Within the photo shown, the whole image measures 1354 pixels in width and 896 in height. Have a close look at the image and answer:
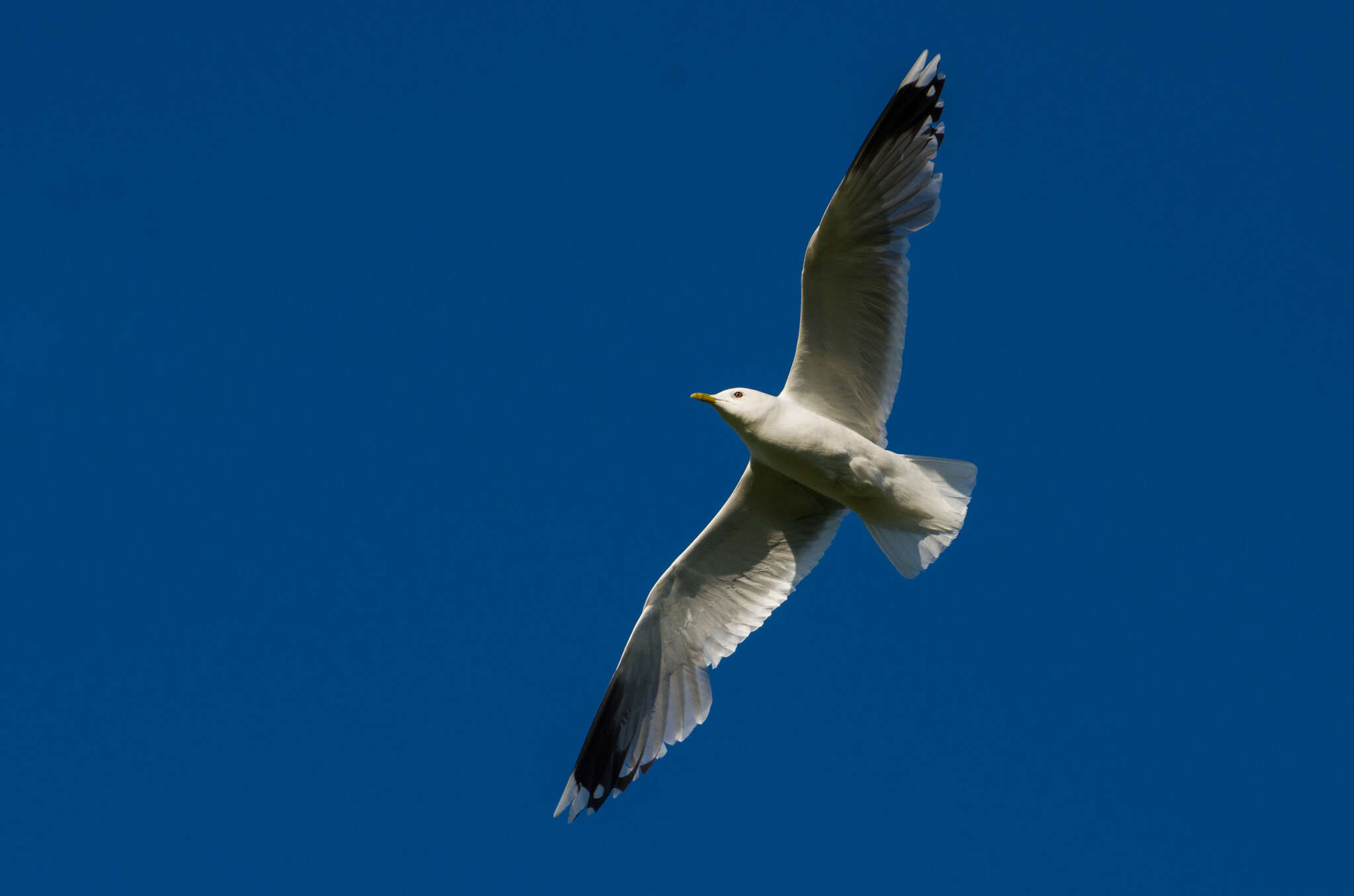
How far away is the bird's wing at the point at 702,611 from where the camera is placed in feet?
31.9

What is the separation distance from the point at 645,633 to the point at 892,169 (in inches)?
141

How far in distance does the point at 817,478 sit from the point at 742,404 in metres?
0.67

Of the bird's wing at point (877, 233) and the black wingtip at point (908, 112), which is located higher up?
the black wingtip at point (908, 112)

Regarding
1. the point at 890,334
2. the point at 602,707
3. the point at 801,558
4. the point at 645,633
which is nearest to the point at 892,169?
the point at 890,334

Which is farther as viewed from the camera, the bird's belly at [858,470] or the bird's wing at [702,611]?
the bird's wing at [702,611]

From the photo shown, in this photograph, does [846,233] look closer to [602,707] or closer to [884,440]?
[884,440]

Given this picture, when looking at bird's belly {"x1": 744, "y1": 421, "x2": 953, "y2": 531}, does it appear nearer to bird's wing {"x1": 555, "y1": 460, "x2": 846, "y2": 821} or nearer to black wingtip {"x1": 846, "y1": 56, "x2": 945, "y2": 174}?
bird's wing {"x1": 555, "y1": 460, "x2": 846, "y2": 821}

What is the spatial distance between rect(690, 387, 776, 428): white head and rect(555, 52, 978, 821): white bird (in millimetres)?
10

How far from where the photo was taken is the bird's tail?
29.3ft

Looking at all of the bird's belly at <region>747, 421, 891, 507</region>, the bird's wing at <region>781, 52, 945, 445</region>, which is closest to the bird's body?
the bird's belly at <region>747, 421, 891, 507</region>

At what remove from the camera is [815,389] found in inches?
360

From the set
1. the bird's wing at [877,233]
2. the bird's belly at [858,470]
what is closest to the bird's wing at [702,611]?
the bird's belly at [858,470]

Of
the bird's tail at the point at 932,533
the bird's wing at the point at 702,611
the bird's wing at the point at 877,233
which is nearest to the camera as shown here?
the bird's wing at the point at 877,233

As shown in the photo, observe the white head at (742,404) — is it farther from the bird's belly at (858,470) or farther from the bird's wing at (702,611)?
the bird's wing at (702,611)
